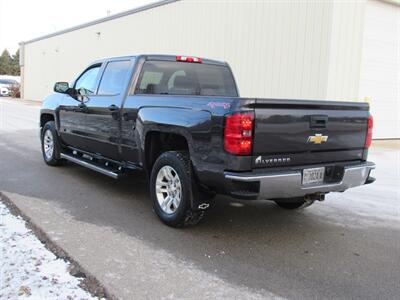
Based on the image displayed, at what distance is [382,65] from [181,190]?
38.6 ft

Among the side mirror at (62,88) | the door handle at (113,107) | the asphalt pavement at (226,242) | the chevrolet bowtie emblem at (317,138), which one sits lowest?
the asphalt pavement at (226,242)

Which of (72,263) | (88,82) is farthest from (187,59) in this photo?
(72,263)

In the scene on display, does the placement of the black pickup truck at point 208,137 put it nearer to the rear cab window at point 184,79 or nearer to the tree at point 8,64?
the rear cab window at point 184,79

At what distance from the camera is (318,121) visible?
4410mm

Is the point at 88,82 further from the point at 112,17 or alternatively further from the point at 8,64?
the point at 8,64

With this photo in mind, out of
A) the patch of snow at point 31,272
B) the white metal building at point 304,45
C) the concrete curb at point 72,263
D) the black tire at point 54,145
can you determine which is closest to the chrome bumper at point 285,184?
the concrete curb at point 72,263

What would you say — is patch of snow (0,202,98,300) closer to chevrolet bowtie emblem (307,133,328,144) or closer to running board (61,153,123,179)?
running board (61,153,123,179)

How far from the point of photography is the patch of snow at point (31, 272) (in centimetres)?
319

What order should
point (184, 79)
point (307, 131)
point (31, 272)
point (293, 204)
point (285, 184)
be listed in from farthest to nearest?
point (184, 79), point (293, 204), point (307, 131), point (285, 184), point (31, 272)

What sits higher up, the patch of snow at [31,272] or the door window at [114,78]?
the door window at [114,78]

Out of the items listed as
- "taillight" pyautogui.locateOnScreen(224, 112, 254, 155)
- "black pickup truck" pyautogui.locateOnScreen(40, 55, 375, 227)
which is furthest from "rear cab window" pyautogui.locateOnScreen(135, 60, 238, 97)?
"taillight" pyautogui.locateOnScreen(224, 112, 254, 155)

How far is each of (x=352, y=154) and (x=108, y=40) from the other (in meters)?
23.4

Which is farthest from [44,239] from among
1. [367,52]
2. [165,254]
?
[367,52]

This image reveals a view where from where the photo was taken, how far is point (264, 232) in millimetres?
4910
